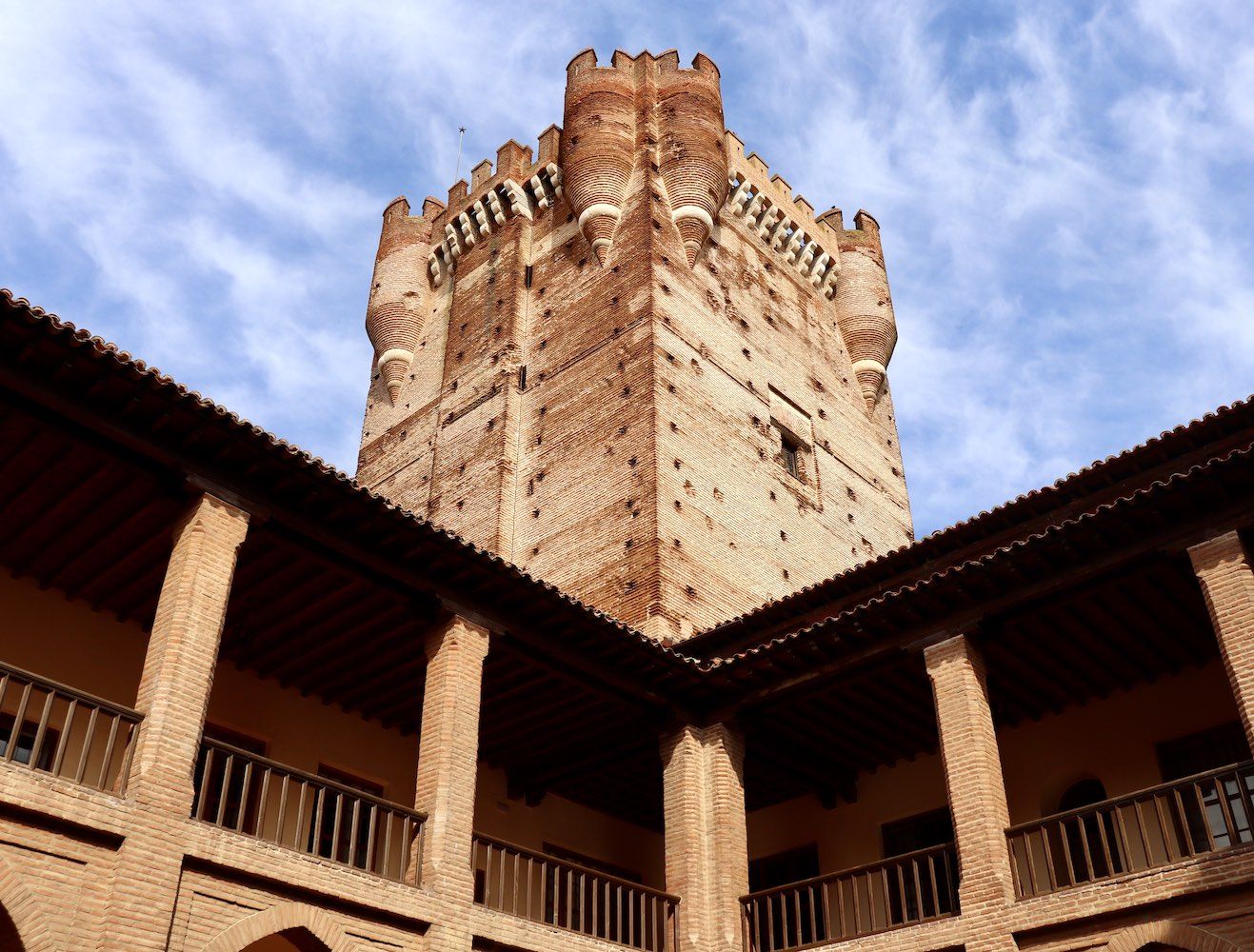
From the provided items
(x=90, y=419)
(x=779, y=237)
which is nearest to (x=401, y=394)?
(x=779, y=237)

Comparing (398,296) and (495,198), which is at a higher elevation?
(495,198)

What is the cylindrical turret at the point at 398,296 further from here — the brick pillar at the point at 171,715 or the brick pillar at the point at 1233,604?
the brick pillar at the point at 1233,604

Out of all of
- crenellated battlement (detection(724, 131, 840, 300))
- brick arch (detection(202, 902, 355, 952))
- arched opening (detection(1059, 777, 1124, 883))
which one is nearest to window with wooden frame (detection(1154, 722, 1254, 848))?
arched opening (detection(1059, 777, 1124, 883))

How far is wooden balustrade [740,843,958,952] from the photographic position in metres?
11.3

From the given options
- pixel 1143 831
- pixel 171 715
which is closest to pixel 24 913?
pixel 171 715

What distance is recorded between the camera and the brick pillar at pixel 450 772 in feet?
33.7

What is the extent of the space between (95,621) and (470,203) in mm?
15787

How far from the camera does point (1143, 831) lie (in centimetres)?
982

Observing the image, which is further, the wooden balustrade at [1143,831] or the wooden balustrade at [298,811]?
the wooden balustrade at [1143,831]

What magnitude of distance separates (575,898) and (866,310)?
15.3 metres

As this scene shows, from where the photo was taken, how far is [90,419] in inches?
371

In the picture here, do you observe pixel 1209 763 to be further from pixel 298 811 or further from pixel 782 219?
pixel 782 219

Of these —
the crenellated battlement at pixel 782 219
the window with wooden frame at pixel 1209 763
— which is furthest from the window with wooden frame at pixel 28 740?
the crenellated battlement at pixel 782 219

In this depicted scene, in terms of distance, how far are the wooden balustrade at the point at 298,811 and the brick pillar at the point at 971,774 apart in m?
4.69
